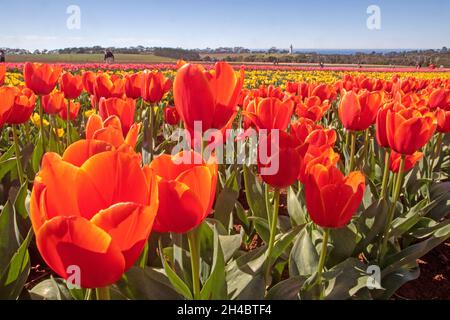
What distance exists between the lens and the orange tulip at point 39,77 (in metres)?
2.60

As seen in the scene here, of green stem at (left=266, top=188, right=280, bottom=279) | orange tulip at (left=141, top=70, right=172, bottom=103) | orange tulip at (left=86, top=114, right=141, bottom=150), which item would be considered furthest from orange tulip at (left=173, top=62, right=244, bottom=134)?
orange tulip at (left=141, top=70, right=172, bottom=103)

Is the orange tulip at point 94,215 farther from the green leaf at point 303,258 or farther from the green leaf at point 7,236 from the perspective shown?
the green leaf at point 303,258

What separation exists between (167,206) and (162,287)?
37 cm

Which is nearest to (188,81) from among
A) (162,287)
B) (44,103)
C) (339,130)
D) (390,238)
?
(162,287)

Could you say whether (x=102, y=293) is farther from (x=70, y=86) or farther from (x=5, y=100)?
(x=70, y=86)

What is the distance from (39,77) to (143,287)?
194 centimetres

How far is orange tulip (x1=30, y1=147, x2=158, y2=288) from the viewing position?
70 cm

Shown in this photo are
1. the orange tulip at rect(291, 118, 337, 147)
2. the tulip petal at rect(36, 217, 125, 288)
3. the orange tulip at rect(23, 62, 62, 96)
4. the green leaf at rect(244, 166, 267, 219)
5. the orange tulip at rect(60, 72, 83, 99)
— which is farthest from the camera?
the orange tulip at rect(60, 72, 83, 99)

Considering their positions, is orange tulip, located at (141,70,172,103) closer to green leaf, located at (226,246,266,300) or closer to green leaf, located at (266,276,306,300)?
green leaf, located at (226,246,266,300)

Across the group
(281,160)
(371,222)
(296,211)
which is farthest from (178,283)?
(371,222)

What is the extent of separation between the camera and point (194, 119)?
1.30m

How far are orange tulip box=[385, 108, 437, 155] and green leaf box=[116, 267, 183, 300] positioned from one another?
107 cm
